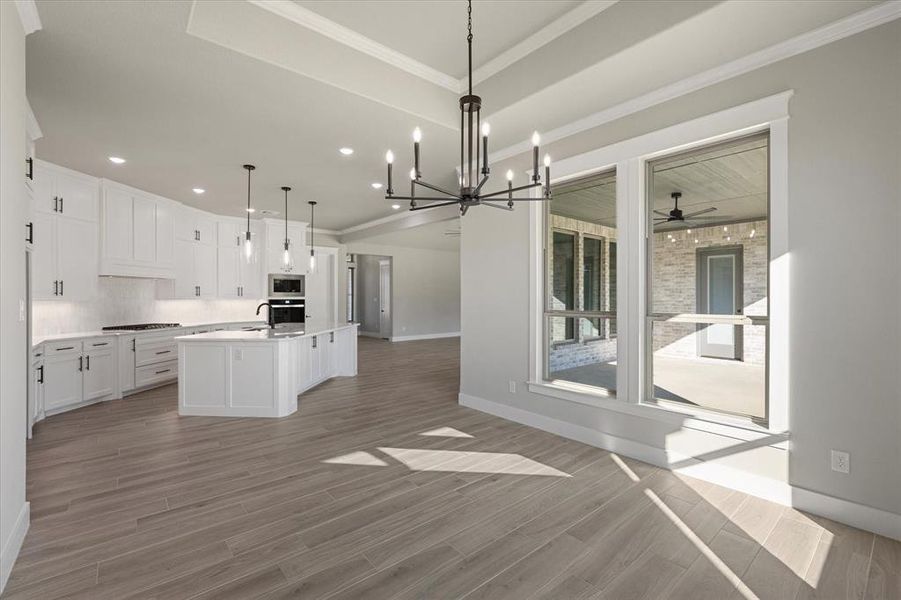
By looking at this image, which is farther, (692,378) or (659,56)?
(692,378)

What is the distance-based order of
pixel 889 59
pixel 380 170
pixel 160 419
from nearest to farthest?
pixel 889 59 < pixel 160 419 < pixel 380 170

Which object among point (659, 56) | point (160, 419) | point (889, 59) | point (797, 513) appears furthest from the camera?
point (160, 419)

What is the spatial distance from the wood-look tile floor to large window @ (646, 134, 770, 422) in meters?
Result: 0.79

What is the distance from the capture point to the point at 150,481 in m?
2.96

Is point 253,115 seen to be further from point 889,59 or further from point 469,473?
point 889,59

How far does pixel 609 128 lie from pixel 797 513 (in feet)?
9.91

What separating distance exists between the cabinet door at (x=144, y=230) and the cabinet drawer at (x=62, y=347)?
1.58 metres

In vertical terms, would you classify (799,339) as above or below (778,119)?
below

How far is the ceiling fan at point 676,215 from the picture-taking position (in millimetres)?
3479

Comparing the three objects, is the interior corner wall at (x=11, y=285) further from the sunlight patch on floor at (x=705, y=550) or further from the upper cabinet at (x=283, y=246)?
the upper cabinet at (x=283, y=246)

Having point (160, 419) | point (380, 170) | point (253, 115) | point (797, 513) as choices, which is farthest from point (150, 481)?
point (797, 513)

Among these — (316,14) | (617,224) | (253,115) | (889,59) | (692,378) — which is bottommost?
(692,378)

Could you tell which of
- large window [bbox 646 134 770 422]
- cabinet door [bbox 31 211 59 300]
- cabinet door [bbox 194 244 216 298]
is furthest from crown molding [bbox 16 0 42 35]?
cabinet door [bbox 194 244 216 298]

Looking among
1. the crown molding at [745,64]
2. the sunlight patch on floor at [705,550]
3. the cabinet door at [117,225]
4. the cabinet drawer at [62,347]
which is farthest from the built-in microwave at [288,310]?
the sunlight patch on floor at [705,550]
